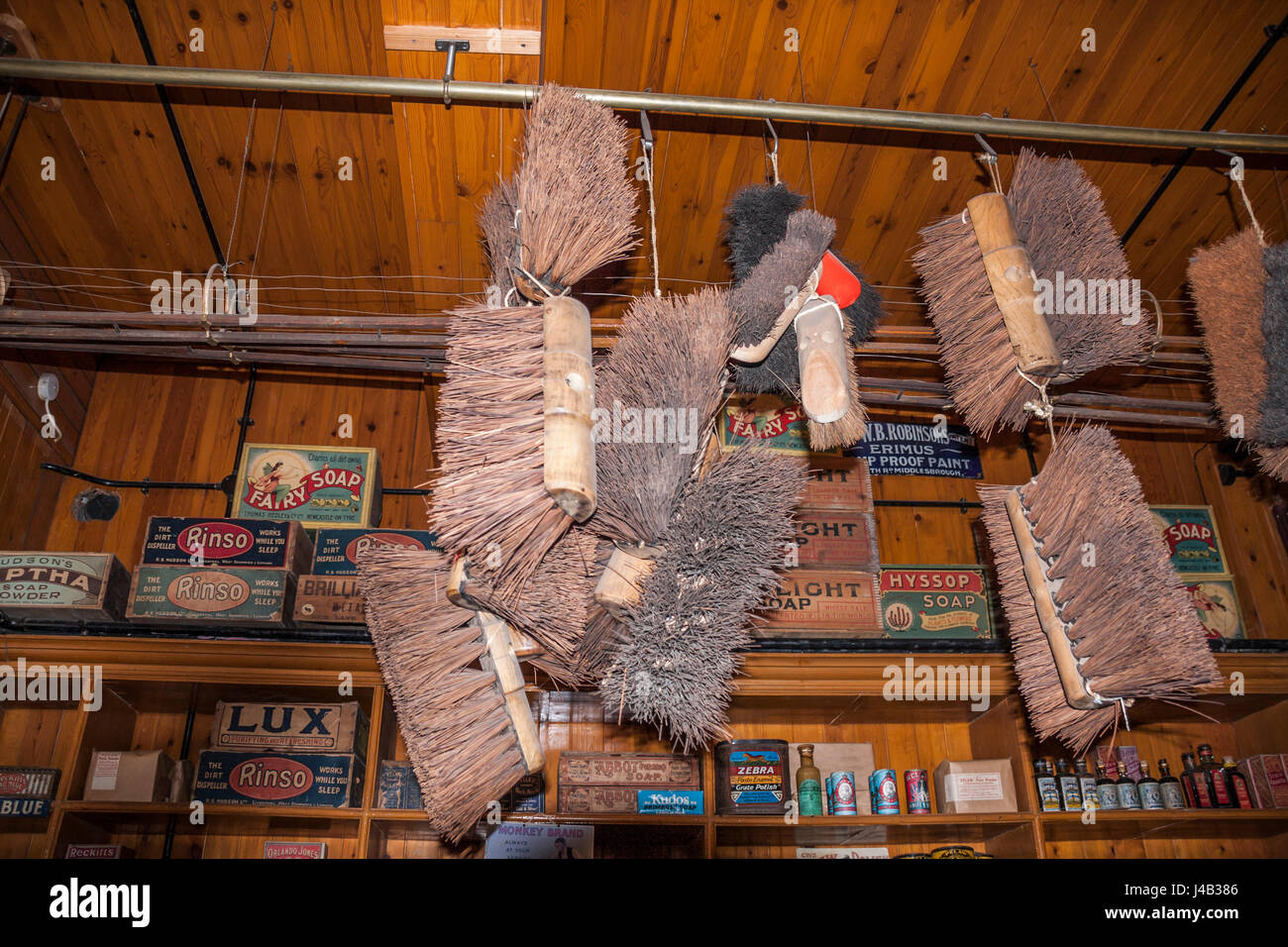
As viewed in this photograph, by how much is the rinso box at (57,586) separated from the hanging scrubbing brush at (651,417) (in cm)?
203

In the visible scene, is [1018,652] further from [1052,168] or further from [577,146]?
[577,146]

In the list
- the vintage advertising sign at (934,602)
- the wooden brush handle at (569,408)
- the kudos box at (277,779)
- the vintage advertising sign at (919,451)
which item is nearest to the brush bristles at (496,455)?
the wooden brush handle at (569,408)


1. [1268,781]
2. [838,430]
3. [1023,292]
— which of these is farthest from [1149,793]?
[838,430]

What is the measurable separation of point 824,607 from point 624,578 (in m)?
1.62

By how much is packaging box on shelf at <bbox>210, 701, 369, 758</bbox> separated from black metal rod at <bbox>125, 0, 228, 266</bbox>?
1.44 meters

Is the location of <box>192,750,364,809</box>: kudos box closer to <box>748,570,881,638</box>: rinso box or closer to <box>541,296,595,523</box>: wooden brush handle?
<box>748,570,881,638</box>: rinso box

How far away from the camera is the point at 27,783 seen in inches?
117

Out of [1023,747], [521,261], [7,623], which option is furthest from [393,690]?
[1023,747]

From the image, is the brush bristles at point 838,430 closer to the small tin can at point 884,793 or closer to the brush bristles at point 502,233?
the brush bristles at point 502,233

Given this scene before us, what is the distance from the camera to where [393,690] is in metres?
2.03

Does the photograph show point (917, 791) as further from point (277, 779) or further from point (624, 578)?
point (277, 779)
